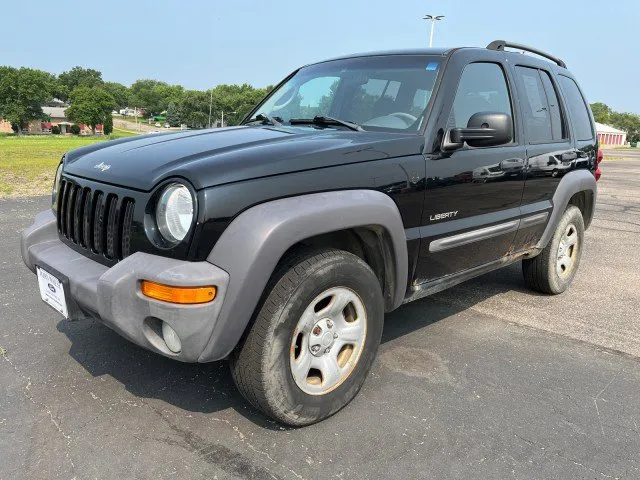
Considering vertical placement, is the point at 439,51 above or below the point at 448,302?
above

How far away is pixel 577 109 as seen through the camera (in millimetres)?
4605

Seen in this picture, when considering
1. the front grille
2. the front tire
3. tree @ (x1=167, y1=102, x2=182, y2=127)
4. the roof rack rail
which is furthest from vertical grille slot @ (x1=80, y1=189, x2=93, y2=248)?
tree @ (x1=167, y1=102, x2=182, y2=127)

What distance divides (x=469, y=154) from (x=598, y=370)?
1.56 metres

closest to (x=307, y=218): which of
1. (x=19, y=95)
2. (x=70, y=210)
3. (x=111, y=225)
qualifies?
(x=111, y=225)

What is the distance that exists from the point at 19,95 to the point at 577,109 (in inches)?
4479

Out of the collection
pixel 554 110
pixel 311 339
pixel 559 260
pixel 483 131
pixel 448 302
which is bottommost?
pixel 448 302

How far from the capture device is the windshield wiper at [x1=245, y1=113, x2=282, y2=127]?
3.52 m

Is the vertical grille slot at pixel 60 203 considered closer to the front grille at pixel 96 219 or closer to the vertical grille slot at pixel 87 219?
the front grille at pixel 96 219

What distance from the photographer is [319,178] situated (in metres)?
2.40

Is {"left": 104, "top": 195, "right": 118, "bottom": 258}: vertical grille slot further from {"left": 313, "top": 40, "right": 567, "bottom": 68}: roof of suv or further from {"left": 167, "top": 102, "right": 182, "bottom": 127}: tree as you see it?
{"left": 167, "top": 102, "right": 182, "bottom": 127}: tree

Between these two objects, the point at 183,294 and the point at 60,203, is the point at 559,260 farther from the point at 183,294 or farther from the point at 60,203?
the point at 60,203

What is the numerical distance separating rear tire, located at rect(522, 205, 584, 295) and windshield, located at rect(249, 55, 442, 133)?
6.57ft

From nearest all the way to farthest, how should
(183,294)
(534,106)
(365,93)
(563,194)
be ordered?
(183,294), (365,93), (534,106), (563,194)

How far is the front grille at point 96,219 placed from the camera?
7.82 feet
